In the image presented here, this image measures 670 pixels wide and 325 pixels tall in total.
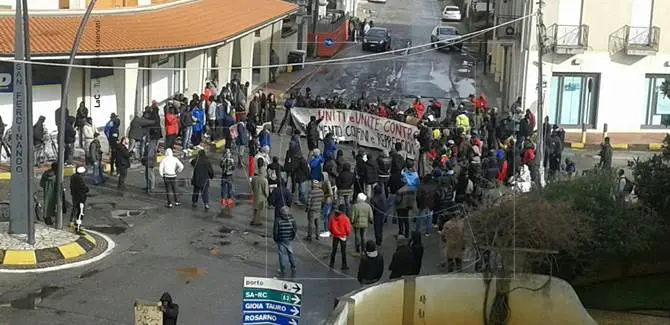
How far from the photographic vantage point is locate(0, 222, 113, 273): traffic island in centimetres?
1916

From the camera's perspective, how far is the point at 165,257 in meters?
20.2

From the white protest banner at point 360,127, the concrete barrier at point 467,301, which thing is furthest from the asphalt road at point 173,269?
the white protest banner at point 360,127

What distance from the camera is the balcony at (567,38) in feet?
126

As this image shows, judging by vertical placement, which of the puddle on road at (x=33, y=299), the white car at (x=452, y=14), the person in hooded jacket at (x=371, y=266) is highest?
the white car at (x=452, y=14)

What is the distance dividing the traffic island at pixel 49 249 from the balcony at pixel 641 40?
913 inches

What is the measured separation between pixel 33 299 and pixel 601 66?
86.4 ft

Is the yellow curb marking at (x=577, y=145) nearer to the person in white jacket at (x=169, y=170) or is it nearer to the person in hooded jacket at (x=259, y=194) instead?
the person in hooded jacket at (x=259, y=194)

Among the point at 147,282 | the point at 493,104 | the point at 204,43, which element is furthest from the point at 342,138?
the point at 147,282

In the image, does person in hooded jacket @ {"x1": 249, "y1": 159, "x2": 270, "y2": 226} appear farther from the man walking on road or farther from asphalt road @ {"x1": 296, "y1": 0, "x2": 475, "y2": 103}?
asphalt road @ {"x1": 296, "y1": 0, "x2": 475, "y2": 103}

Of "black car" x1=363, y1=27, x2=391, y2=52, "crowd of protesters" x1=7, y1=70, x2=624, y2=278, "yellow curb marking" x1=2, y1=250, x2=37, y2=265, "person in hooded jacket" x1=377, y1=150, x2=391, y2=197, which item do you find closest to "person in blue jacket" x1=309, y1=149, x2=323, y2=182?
"crowd of protesters" x1=7, y1=70, x2=624, y2=278

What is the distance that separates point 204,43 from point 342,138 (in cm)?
518

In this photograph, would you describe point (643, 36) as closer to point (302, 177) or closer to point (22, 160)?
point (302, 177)

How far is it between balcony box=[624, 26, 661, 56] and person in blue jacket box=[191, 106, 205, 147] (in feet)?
52.9

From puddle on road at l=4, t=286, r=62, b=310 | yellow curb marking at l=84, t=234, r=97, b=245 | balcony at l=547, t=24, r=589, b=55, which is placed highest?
balcony at l=547, t=24, r=589, b=55
